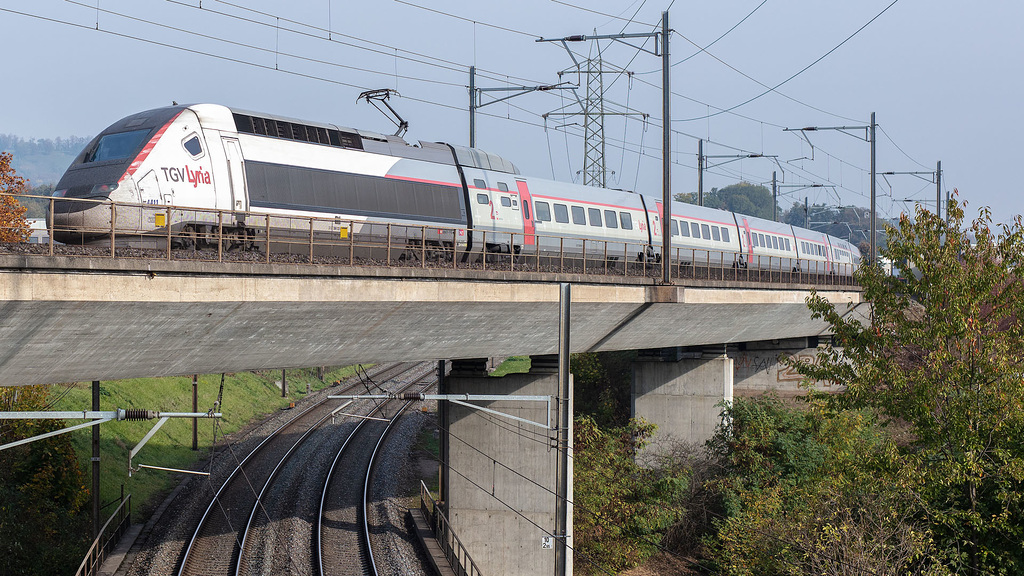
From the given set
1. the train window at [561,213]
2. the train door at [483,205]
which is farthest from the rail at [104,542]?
the train window at [561,213]

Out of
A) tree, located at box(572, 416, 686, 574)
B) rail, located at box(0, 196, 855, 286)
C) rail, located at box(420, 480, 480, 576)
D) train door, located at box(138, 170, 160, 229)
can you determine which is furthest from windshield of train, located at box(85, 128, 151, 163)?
tree, located at box(572, 416, 686, 574)

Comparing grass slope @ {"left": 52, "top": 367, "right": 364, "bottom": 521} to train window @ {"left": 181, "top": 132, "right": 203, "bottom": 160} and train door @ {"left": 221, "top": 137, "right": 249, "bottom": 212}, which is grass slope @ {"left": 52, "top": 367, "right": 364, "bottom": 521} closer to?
train door @ {"left": 221, "top": 137, "right": 249, "bottom": 212}

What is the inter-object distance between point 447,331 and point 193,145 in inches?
309

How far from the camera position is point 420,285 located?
62.9ft

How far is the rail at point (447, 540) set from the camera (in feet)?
77.3

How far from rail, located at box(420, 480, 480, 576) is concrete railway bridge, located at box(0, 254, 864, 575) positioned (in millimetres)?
577

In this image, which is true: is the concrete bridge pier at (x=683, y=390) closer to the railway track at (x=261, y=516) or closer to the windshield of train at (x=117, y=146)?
the railway track at (x=261, y=516)

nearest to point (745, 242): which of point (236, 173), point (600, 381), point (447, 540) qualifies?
point (600, 381)

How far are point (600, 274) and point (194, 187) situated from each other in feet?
40.5

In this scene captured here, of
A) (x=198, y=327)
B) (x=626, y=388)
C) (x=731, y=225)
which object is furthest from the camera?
(x=626, y=388)

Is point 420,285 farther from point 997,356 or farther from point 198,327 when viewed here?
point 997,356

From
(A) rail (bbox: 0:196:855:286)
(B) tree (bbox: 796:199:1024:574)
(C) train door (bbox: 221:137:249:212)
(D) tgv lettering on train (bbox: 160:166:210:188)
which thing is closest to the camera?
(A) rail (bbox: 0:196:855:286)

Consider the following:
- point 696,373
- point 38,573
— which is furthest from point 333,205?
point 696,373

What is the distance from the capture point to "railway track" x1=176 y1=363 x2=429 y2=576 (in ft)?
74.1
